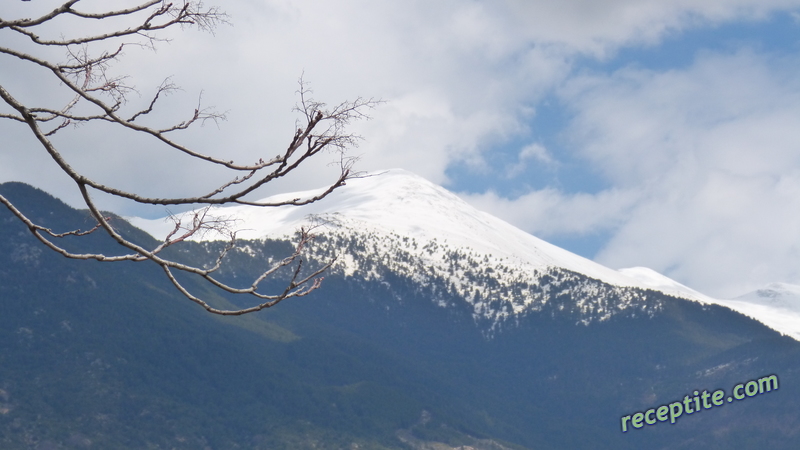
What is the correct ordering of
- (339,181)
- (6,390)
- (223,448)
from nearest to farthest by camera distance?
(339,181), (6,390), (223,448)

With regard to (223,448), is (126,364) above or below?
above

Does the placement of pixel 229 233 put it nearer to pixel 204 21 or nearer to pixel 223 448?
pixel 204 21

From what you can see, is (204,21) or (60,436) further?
(60,436)

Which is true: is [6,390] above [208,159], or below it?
above

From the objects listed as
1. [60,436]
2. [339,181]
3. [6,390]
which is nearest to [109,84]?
[339,181]

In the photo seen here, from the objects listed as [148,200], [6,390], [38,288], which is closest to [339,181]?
[148,200]

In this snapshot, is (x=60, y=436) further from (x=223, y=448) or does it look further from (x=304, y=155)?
(x=304, y=155)

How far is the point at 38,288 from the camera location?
194m

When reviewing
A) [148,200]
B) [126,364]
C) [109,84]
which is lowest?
[148,200]

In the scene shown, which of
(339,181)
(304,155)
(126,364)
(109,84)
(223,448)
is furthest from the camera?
(126,364)

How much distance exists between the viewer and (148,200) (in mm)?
6816

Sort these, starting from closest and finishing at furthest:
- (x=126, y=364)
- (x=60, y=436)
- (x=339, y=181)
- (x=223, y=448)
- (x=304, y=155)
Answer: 1. (x=304, y=155)
2. (x=339, y=181)
3. (x=60, y=436)
4. (x=223, y=448)
5. (x=126, y=364)

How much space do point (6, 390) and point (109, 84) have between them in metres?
160

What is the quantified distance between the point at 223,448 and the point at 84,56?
167 metres
